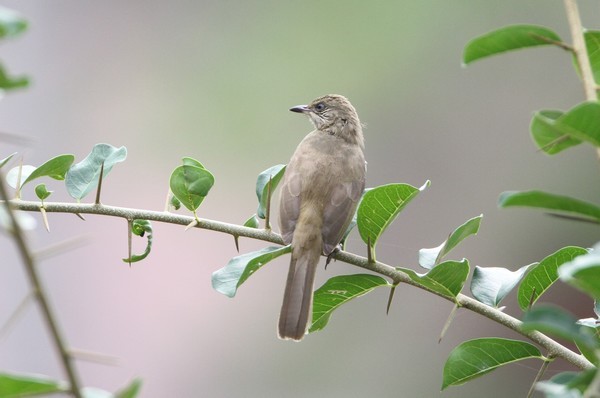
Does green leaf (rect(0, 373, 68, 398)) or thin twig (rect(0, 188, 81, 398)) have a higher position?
thin twig (rect(0, 188, 81, 398))

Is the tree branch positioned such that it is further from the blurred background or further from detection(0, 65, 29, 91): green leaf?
the blurred background

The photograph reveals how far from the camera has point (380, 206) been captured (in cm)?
239

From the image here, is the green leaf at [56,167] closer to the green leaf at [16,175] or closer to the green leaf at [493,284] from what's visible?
the green leaf at [16,175]

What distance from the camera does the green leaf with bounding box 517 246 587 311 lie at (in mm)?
2070

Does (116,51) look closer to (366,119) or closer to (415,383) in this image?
(366,119)

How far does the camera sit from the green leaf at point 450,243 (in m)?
2.21

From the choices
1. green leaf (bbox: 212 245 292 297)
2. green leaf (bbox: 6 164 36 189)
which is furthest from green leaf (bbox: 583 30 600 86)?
green leaf (bbox: 6 164 36 189)

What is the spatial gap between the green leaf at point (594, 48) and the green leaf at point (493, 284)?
0.61 m

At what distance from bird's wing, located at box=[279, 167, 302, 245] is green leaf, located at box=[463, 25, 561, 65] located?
2.09 m

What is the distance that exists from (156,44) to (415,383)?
5.87 metres

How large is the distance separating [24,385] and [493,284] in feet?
4.58

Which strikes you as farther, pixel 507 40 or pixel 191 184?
pixel 191 184

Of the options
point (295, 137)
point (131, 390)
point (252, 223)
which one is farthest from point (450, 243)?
point (295, 137)

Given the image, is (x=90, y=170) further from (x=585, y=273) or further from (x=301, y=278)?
(x=585, y=273)
